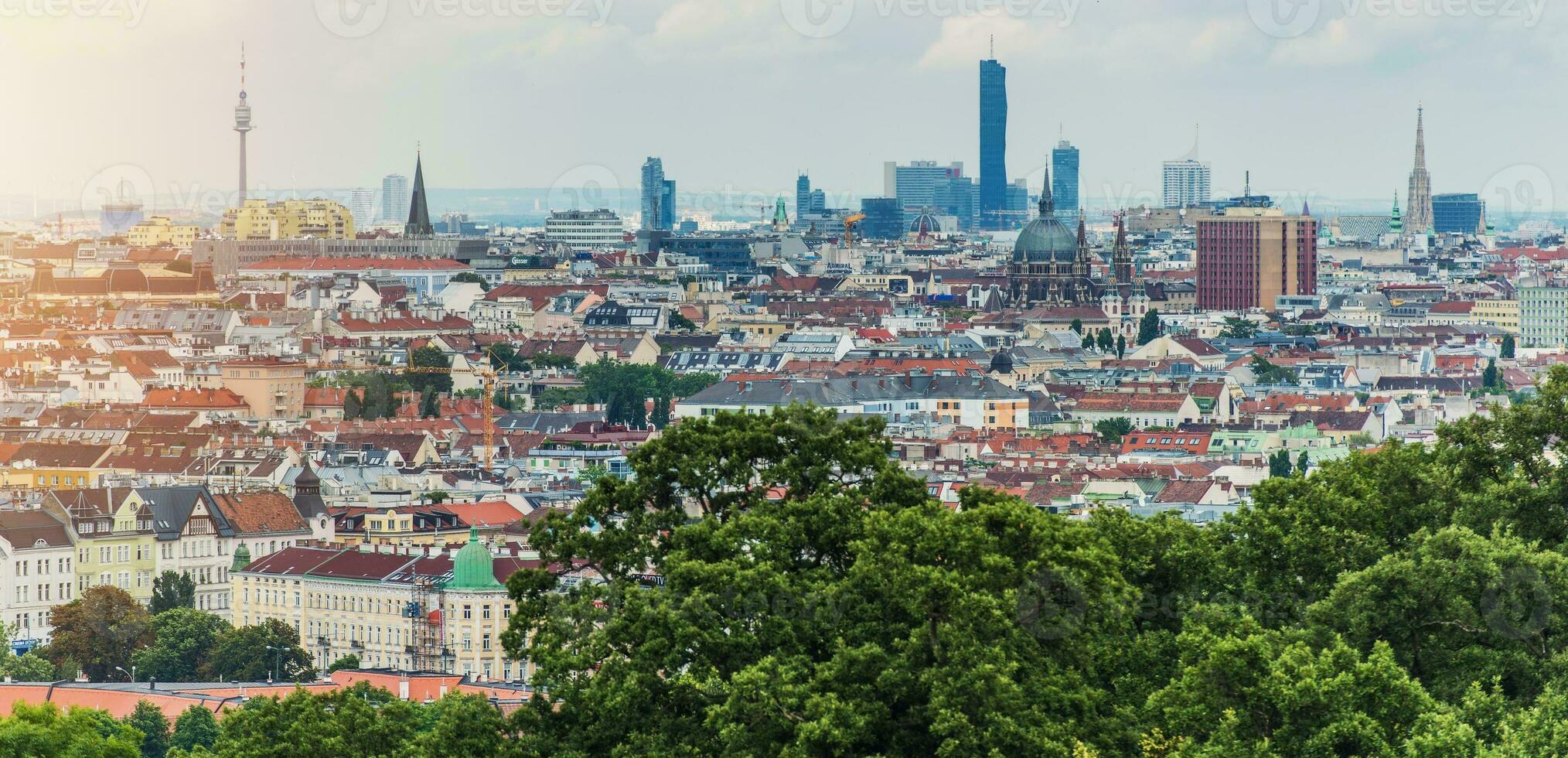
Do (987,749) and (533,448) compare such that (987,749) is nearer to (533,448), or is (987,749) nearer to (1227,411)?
(533,448)

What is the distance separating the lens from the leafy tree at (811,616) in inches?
1194

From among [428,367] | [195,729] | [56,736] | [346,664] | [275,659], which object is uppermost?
[56,736]

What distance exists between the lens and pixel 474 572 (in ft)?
201

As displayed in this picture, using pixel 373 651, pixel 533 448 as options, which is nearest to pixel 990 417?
pixel 533 448

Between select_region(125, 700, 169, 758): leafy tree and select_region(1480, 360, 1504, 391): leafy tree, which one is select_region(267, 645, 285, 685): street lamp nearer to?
select_region(125, 700, 169, 758): leafy tree

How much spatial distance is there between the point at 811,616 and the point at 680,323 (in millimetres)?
136668

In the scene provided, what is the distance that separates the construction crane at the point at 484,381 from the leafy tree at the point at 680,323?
25.1 meters

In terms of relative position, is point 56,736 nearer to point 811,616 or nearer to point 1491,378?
point 811,616

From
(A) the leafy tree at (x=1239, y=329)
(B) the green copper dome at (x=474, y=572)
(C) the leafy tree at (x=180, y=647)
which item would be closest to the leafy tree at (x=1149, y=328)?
(A) the leafy tree at (x=1239, y=329)

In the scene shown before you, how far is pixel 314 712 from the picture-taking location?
3472 centimetres

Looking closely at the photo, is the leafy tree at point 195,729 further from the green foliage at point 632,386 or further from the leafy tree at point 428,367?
the leafy tree at point 428,367

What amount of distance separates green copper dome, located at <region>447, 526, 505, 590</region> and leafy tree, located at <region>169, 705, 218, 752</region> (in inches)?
449

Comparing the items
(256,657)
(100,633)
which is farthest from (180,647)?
(100,633)

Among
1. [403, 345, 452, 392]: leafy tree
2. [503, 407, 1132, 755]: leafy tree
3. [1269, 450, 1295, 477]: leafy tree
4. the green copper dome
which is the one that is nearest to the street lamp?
the green copper dome
